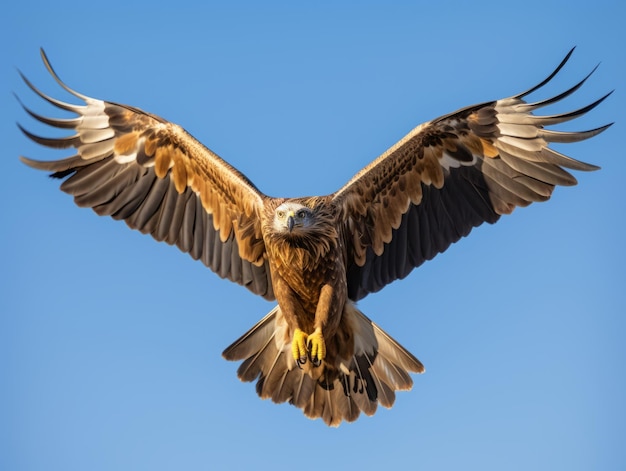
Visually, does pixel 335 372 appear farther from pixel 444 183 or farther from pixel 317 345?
pixel 444 183

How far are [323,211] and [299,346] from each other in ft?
3.92

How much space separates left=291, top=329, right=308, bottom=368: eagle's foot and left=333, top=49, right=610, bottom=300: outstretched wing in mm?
698

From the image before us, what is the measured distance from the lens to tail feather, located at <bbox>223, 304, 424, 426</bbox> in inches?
364

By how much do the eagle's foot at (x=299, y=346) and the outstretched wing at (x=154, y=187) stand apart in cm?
63

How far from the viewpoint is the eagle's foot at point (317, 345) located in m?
8.73

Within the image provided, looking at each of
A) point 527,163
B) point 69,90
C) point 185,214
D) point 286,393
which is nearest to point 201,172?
point 185,214

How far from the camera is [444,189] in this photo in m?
9.13

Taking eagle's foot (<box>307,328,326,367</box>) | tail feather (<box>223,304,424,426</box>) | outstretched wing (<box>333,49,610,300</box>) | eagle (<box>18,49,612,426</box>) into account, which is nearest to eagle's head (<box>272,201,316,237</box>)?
eagle (<box>18,49,612,426</box>)

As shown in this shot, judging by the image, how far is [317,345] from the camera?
8742 mm

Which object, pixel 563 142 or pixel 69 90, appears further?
pixel 69 90

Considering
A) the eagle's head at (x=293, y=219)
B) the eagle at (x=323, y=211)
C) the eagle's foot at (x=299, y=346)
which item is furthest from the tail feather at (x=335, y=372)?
the eagle's head at (x=293, y=219)

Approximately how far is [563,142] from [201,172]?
10.5 ft

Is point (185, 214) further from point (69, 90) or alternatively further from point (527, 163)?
point (527, 163)

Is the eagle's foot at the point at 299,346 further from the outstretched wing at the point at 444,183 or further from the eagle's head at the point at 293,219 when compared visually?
the eagle's head at the point at 293,219
